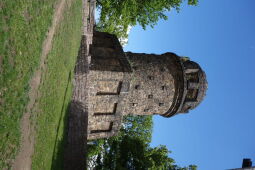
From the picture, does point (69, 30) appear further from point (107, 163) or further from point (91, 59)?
point (107, 163)

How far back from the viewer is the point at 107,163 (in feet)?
75.3

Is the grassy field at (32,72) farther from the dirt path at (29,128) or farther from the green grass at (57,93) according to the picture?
the dirt path at (29,128)

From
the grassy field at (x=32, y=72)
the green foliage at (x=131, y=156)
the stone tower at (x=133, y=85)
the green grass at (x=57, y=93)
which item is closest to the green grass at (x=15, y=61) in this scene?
the grassy field at (x=32, y=72)

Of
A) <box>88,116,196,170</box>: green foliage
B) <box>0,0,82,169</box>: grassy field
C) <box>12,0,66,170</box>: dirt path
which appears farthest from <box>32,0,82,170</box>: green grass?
<box>88,116,196,170</box>: green foliage

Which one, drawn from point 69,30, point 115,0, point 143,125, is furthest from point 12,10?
point 143,125

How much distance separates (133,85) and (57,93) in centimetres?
693

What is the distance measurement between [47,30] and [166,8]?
1521 cm

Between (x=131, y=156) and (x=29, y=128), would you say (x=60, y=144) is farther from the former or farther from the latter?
(x=131, y=156)

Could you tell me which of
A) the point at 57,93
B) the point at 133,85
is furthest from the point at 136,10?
the point at 57,93

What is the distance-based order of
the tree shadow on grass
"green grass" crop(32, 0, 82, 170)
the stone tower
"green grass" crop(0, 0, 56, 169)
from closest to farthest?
"green grass" crop(0, 0, 56, 169)
"green grass" crop(32, 0, 82, 170)
the tree shadow on grass
the stone tower

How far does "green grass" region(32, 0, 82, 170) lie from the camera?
1048 cm

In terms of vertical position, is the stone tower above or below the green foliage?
above

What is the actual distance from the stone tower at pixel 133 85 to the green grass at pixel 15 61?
24.5ft

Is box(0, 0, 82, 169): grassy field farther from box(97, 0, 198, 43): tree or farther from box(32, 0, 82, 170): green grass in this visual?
box(97, 0, 198, 43): tree
